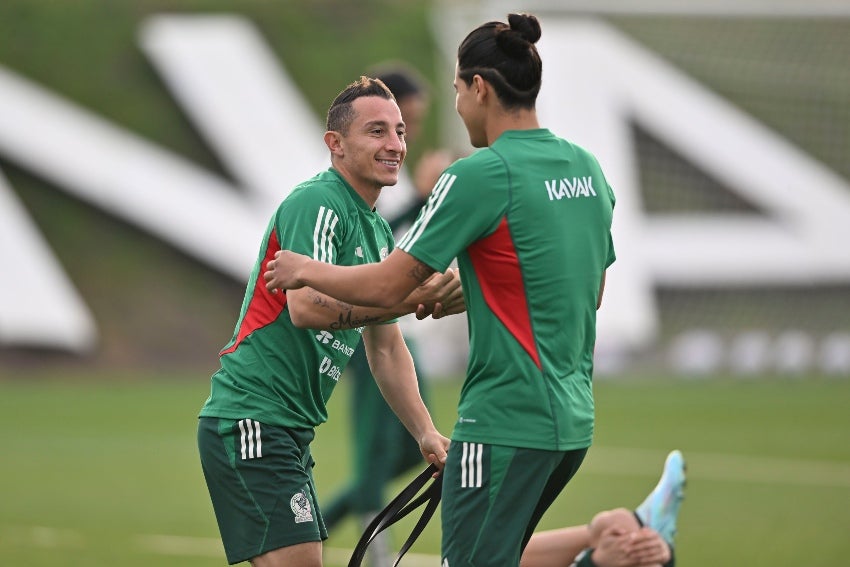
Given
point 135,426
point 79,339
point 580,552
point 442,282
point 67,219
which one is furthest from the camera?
point 67,219

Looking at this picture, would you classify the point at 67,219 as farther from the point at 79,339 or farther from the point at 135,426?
the point at 135,426

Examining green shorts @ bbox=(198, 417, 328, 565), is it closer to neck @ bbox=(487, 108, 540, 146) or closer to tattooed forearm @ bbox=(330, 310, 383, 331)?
tattooed forearm @ bbox=(330, 310, 383, 331)

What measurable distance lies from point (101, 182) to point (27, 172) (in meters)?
1.21

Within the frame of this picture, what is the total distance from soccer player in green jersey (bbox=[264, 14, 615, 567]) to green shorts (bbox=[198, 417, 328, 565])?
2.74 ft

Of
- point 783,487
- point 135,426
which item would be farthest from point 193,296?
point 783,487

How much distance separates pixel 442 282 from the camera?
5.21 m

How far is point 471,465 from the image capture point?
4.82 m

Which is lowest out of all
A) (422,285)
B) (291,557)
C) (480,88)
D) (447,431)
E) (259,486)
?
(291,557)

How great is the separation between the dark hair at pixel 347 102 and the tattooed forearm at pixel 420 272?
1075 millimetres

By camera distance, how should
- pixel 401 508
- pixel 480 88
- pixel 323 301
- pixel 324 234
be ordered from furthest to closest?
1. pixel 401 508
2. pixel 324 234
3. pixel 323 301
4. pixel 480 88

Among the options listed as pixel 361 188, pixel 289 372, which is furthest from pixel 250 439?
pixel 361 188

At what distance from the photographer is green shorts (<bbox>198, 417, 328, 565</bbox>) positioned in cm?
550

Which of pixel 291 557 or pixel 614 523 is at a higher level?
pixel 614 523

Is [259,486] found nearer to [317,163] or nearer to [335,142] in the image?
[335,142]
